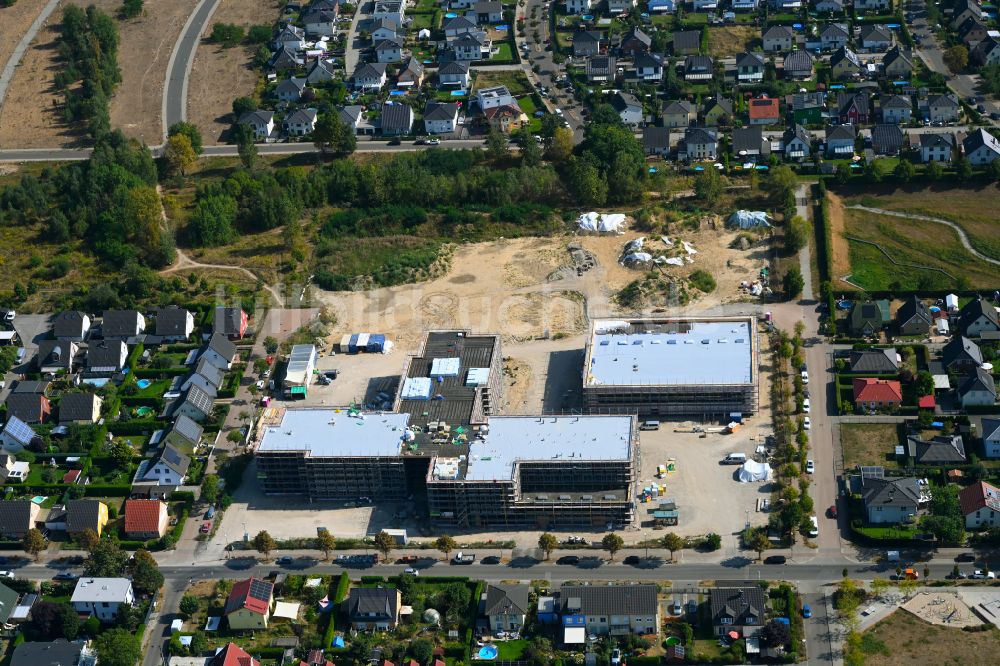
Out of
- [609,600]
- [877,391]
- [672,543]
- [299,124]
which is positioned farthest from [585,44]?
[609,600]

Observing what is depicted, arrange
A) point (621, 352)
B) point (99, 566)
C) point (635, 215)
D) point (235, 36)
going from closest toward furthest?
point (99, 566) < point (621, 352) < point (635, 215) < point (235, 36)

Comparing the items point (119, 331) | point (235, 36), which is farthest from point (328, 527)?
point (235, 36)

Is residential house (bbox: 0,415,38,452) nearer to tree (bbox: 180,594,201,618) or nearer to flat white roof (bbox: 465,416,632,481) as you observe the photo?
tree (bbox: 180,594,201,618)

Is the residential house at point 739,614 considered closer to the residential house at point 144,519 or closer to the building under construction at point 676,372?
the building under construction at point 676,372

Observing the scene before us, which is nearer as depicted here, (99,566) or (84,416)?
(99,566)

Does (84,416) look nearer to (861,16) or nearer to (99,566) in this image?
(99,566)

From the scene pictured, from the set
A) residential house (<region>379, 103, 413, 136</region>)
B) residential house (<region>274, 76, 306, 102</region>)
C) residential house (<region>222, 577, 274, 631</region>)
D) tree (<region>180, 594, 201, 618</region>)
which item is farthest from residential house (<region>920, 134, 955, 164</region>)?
tree (<region>180, 594, 201, 618</region>)

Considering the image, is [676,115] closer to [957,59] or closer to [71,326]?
[957,59]
